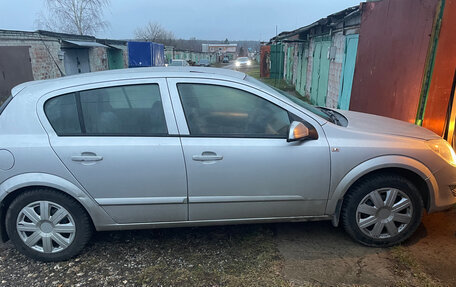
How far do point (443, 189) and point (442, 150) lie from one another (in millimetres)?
350

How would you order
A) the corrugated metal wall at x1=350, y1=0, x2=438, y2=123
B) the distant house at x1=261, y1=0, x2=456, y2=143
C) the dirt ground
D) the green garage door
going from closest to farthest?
the dirt ground < the distant house at x1=261, y1=0, x2=456, y2=143 < the corrugated metal wall at x1=350, y1=0, x2=438, y2=123 < the green garage door

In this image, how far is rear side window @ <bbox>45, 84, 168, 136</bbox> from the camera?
Result: 2.73 m

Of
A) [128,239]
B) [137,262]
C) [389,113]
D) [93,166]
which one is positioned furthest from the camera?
[389,113]

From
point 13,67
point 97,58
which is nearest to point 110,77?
point 13,67

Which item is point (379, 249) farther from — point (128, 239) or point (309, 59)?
point (309, 59)

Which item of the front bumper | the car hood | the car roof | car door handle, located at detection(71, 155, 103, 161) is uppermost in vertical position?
the car roof

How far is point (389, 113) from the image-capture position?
202 inches

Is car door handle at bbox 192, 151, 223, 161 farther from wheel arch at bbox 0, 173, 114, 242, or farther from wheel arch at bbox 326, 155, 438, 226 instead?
wheel arch at bbox 326, 155, 438, 226

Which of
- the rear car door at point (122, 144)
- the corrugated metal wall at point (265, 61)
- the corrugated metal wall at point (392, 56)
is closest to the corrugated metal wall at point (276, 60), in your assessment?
the corrugated metal wall at point (265, 61)

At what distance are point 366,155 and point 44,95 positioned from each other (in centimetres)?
276

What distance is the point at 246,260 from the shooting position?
9.48 ft

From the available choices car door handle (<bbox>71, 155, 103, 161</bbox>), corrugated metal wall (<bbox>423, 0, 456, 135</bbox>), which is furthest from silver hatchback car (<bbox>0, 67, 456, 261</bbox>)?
corrugated metal wall (<bbox>423, 0, 456, 135</bbox>)

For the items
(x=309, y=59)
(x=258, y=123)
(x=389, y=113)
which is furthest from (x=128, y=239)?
(x=309, y=59)

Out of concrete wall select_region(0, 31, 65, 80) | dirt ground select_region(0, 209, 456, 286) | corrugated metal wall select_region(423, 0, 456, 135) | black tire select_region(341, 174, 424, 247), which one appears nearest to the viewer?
dirt ground select_region(0, 209, 456, 286)
